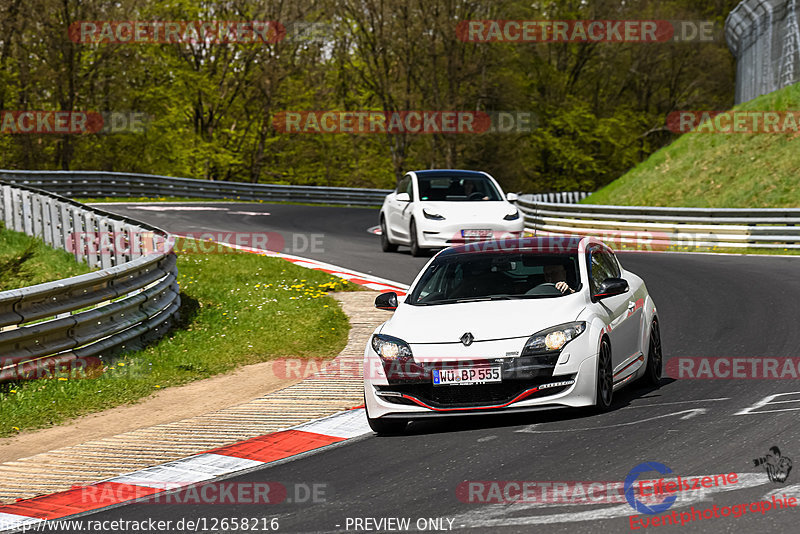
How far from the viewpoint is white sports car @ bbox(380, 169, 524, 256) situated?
1930 cm

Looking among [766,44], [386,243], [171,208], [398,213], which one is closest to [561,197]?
[766,44]

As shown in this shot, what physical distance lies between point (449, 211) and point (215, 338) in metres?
7.78

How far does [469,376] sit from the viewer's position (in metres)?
7.50

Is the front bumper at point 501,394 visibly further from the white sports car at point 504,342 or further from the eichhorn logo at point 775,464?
the eichhorn logo at point 775,464

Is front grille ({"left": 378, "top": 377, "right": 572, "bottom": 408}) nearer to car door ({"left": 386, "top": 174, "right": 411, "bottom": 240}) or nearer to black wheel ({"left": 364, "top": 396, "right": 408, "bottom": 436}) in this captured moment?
black wheel ({"left": 364, "top": 396, "right": 408, "bottom": 436})

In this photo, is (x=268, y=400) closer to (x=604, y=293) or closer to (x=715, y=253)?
(x=604, y=293)

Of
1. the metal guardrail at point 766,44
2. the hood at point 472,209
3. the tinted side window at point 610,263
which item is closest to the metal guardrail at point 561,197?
the metal guardrail at point 766,44

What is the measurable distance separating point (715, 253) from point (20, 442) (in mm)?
18121

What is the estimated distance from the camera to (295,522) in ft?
18.4

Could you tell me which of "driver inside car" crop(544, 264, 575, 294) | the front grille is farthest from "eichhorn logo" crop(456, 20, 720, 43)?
the front grille

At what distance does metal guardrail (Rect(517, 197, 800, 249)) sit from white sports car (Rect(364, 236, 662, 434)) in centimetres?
1562

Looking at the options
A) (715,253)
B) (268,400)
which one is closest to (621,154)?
(715,253)

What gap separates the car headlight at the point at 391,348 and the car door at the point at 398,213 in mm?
12602

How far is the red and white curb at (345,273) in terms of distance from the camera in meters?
16.6
